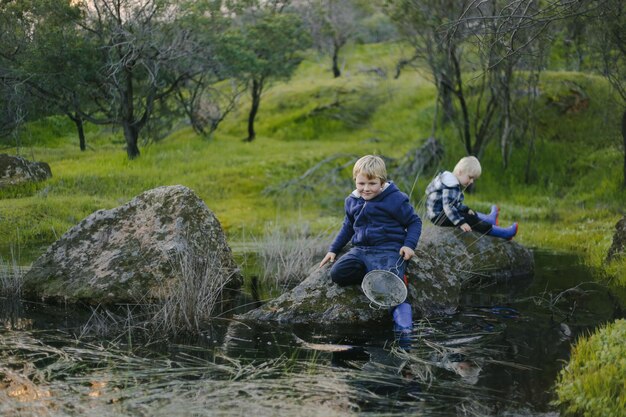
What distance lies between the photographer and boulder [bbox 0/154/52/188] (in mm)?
15841

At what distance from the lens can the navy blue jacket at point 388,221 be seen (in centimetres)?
761

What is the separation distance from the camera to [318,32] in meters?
36.7

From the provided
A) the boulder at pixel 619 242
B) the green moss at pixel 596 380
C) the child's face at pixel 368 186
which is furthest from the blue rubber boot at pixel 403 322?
the boulder at pixel 619 242

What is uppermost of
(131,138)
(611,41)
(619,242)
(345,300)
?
(611,41)

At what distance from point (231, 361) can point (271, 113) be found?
74.8 ft

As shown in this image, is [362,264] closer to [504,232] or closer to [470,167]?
[470,167]

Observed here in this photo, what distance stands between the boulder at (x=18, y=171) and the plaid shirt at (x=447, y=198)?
9.78 metres

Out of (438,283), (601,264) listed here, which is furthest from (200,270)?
(601,264)

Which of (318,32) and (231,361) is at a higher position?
(318,32)

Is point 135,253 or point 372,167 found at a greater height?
point 372,167

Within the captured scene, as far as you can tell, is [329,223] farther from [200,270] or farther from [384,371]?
[384,371]

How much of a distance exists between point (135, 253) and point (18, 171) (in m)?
8.79

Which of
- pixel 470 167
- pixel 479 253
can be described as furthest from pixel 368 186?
pixel 479 253

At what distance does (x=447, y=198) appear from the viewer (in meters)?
10.2
